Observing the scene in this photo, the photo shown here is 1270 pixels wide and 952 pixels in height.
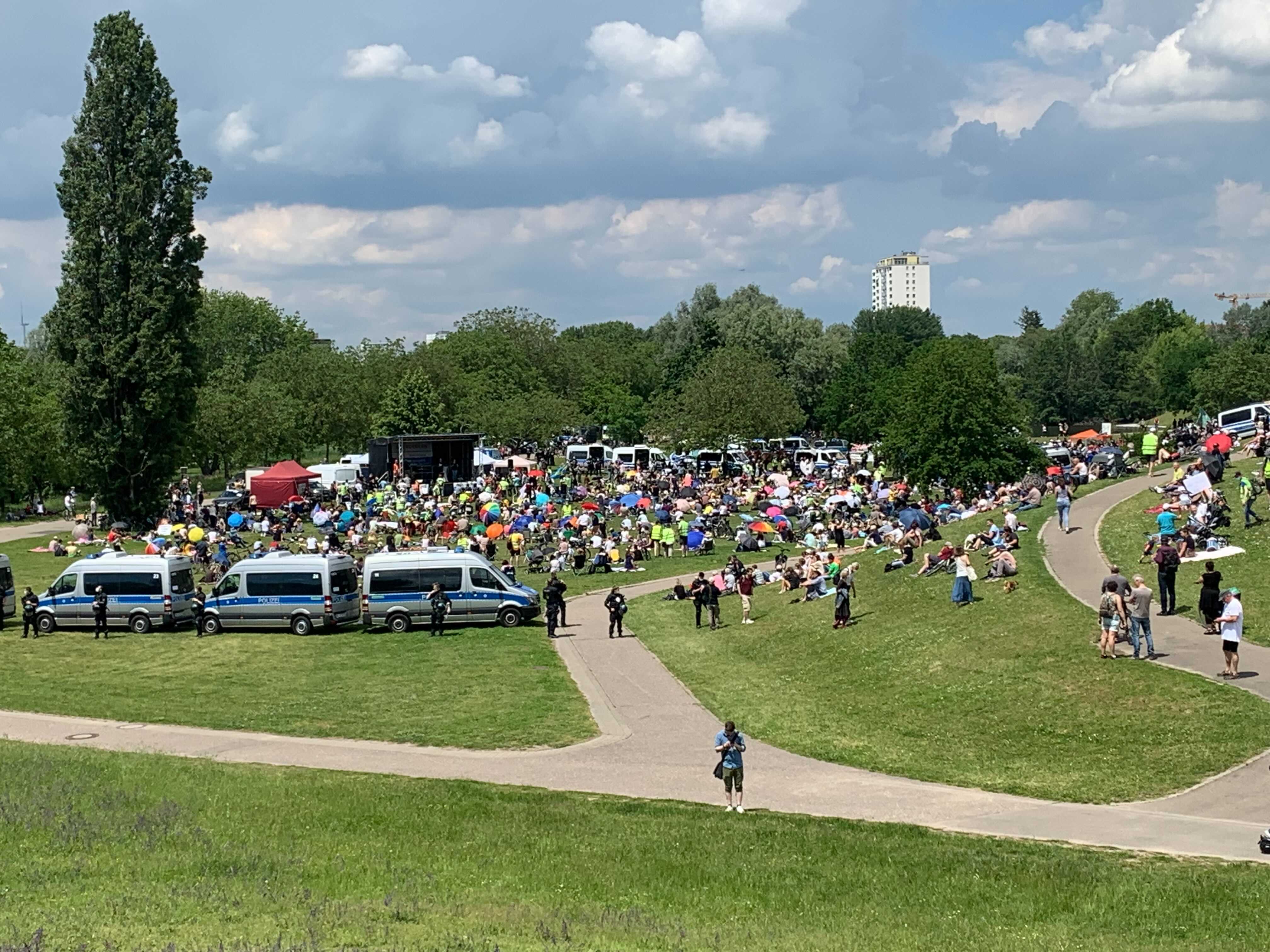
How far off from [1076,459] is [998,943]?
45500 mm

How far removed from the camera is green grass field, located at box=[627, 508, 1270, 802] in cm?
1955

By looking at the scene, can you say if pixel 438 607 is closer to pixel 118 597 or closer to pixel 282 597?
pixel 282 597

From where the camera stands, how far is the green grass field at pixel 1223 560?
2712 cm

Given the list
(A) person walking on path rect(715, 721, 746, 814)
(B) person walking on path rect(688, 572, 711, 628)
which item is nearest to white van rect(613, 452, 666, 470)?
(B) person walking on path rect(688, 572, 711, 628)

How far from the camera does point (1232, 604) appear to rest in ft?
72.1

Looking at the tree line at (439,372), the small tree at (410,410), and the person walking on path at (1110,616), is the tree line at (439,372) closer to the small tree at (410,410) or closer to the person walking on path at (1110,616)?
the small tree at (410,410)

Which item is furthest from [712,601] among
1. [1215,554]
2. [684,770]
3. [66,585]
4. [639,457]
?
[639,457]

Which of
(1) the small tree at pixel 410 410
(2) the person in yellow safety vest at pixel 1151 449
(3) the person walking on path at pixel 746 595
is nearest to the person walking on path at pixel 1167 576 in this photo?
(3) the person walking on path at pixel 746 595

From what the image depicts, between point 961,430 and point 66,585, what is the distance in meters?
33.5

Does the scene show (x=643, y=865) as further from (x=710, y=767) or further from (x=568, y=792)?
(x=710, y=767)

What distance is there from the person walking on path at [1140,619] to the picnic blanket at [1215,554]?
26.9 ft

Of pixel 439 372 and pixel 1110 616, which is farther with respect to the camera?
pixel 439 372

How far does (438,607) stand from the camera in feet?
117

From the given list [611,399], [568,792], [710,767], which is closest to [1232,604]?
[710,767]
